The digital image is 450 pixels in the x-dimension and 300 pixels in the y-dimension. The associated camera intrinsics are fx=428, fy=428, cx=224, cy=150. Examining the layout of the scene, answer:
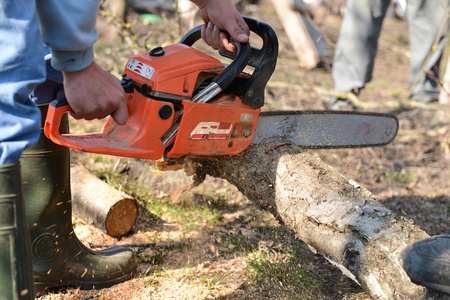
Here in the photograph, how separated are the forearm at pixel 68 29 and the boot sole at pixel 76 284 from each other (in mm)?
1092

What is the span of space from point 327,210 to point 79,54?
42.6 inches

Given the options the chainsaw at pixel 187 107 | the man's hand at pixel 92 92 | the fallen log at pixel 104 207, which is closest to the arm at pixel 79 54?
the man's hand at pixel 92 92

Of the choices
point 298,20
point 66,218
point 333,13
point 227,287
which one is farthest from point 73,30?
point 333,13

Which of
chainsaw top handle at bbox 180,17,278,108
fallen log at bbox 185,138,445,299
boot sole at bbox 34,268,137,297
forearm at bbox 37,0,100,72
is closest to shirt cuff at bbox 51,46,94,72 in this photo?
forearm at bbox 37,0,100,72

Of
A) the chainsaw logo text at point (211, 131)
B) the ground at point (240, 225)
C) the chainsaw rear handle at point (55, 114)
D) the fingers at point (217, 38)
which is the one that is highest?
the fingers at point (217, 38)

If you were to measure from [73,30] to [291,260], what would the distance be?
1599mm

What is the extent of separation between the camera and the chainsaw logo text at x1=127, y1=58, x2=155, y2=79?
170 centimetres

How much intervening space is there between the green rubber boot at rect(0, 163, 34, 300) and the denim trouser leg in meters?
0.05

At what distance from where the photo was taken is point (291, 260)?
88.6 inches

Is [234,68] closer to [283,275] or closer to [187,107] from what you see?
[187,107]

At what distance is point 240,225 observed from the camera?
2.71 metres

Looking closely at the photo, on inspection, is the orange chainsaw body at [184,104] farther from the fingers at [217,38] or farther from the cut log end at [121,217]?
the cut log end at [121,217]

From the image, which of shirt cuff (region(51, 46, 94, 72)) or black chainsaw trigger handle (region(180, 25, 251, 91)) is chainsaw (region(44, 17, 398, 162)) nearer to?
black chainsaw trigger handle (region(180, 25, 251, 91))

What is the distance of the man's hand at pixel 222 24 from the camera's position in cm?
183
